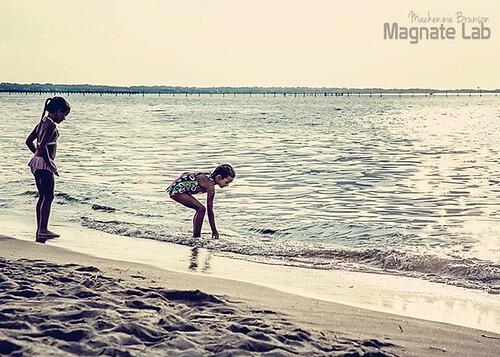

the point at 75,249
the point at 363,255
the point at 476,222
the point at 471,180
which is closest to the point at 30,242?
the point at 75,249

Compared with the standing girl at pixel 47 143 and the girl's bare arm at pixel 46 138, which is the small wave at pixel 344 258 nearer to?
the standing girl at pixel 47 143

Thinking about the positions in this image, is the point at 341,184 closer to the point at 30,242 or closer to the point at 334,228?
the point at 334,228

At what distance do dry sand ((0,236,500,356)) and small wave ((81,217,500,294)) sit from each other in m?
2.25

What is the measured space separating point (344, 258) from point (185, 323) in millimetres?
4703

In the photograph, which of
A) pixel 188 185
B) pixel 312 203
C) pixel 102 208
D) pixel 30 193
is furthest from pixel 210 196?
pixel 30 193

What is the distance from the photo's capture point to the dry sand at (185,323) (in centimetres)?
434

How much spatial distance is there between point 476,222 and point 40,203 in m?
6.87

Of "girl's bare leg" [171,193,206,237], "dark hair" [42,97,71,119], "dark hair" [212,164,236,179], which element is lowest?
"girl's bare leg" [171,193,206,237]

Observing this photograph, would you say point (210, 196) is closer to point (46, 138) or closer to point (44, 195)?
point (44, 195)

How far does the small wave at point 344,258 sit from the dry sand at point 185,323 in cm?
225

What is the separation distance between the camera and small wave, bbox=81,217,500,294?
802 cm

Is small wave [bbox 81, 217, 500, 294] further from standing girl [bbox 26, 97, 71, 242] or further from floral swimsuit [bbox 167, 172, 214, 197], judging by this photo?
standing girl [bbox 26, 97, 71, 242]

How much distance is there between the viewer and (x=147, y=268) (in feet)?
24.4

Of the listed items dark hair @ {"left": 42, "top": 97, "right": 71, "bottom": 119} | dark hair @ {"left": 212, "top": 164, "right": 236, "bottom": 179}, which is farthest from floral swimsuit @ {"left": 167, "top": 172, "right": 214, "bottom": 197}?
dark hair @ {"left": 42, "top": 97, "right": 71, "bottom": 119}
